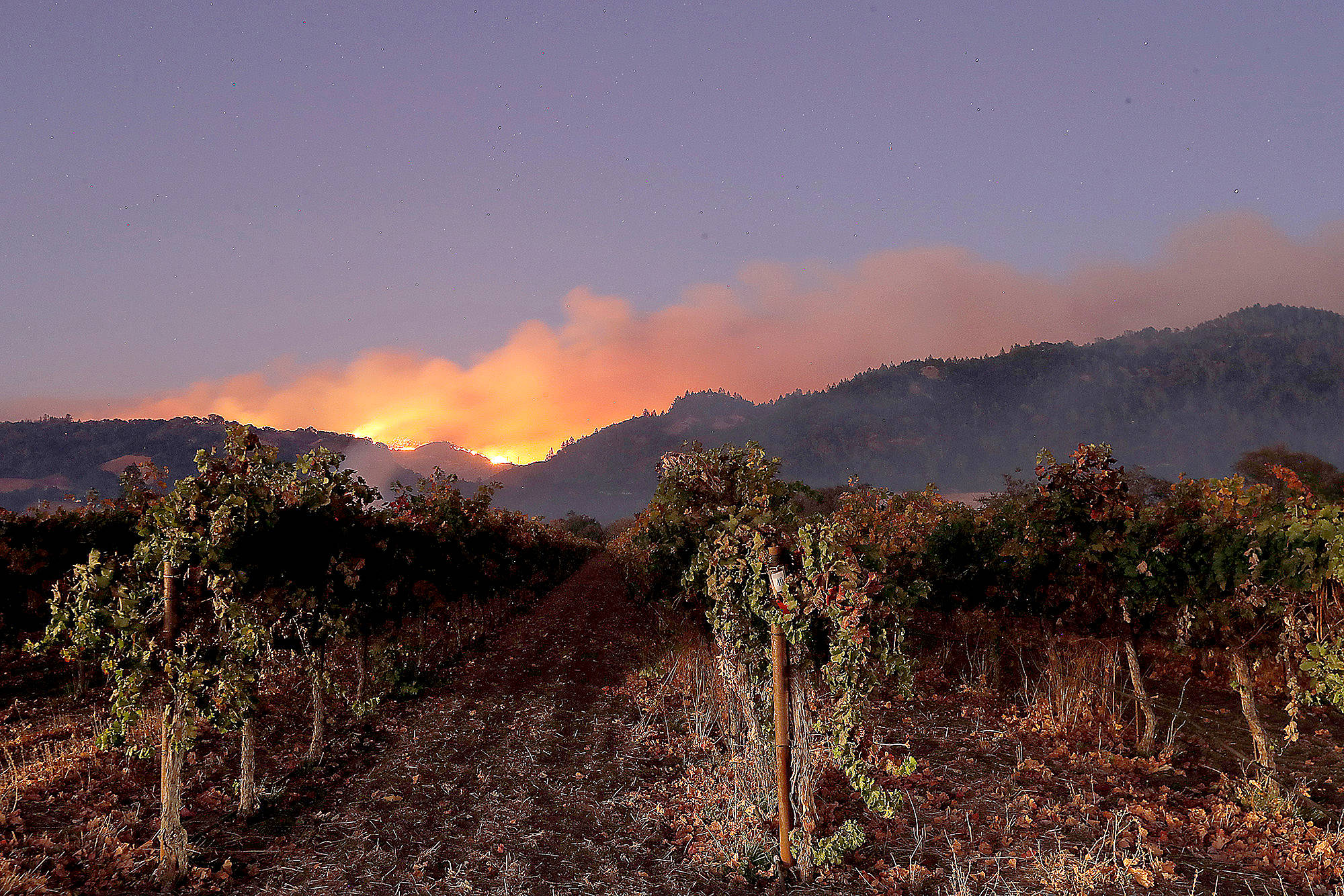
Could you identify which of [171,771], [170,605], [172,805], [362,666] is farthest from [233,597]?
[362,666]

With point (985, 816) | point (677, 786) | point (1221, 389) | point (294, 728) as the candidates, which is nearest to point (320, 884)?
point (677, 786)

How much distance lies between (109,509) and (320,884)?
40.8ft

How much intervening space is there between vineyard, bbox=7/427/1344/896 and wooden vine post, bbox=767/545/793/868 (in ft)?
0.11

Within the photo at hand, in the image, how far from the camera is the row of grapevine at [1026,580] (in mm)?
5059

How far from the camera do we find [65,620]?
478 centimetres

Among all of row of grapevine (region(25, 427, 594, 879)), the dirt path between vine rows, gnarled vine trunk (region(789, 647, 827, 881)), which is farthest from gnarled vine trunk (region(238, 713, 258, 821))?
gnarled vine trunk (region(789, 647, 827, 881))

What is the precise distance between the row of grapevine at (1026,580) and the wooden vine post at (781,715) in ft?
0.35

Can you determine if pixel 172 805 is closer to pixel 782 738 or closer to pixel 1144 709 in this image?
pixel 782 738

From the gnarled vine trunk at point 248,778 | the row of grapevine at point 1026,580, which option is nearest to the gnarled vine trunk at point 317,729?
the gnarled vine trunk at point 248,778

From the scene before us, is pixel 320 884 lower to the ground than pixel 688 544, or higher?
lower

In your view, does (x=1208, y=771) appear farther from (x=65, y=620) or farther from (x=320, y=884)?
(x=65, y=620)

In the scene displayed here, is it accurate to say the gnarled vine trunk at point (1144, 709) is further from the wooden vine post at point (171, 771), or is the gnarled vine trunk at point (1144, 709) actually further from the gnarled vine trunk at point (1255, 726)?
the wooden vine post at point (171, 771)

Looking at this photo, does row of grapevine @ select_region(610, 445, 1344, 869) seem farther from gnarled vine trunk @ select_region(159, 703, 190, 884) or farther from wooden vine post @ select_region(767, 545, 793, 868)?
gnarled vine trunk @ select_region(159, 703, 190, 884)

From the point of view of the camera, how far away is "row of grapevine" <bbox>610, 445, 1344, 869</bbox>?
5.06m
